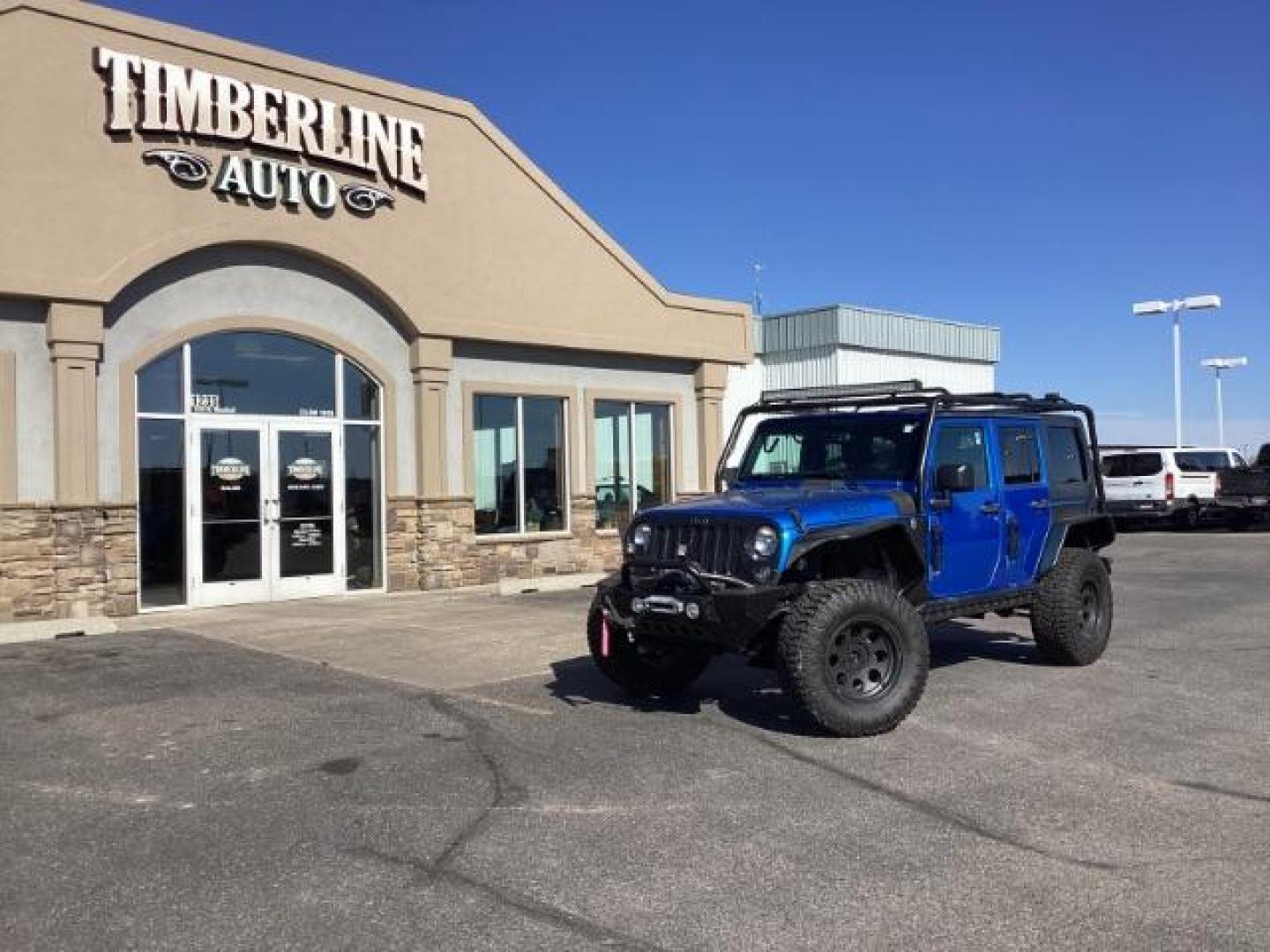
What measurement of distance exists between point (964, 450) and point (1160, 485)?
64.8 feet

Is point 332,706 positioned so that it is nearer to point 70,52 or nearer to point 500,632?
point 500,632

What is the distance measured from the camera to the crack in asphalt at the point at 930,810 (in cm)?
453

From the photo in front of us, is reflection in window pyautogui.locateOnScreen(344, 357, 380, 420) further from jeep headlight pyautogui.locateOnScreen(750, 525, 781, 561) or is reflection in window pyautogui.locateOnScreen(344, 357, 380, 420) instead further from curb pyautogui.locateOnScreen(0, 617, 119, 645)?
jeep headlight pyautogui.locateOnScreen(750, 525, 781, 561)

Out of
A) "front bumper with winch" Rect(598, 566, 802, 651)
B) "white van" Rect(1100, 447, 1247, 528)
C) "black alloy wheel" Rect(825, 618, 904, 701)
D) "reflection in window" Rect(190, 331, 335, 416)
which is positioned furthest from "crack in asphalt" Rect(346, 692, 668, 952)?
"white van" Rect(1100, 447, 1247, 528)

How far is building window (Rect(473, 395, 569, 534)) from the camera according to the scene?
15727mm

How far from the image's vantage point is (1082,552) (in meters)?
8.99

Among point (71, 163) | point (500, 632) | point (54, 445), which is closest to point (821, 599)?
point (500, 632)

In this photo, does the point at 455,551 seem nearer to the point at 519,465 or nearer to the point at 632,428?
the point at 519,465

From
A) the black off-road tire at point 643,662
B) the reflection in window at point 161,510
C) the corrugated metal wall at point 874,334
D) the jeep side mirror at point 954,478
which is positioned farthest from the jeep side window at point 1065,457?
the corrugated metal wall at point 874,334

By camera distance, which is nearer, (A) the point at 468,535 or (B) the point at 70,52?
(B) the point at 70,52

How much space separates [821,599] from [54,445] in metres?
8.94

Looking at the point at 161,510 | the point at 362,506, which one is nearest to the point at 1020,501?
the point at 362,506

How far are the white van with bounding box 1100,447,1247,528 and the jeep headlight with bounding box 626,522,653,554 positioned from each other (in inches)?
802

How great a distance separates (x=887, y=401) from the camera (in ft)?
26.5
